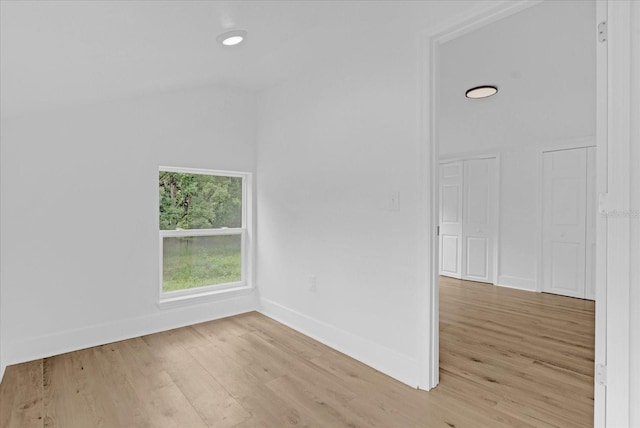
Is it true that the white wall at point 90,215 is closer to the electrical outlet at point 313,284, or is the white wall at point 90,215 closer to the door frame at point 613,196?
the electrical outlet at point 313,284

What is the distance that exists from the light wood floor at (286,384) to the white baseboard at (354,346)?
0.07 m

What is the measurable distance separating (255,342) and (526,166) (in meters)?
4.39

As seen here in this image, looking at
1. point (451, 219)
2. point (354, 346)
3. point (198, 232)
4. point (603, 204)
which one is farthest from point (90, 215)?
point (451, 219)

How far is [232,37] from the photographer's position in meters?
2.28

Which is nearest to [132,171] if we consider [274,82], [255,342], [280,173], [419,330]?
[280,173]

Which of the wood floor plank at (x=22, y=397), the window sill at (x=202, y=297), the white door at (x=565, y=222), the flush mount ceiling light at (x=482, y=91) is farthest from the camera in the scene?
the flush mount ceiling light at (x=482, y=91)

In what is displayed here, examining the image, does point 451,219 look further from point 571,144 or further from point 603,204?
point 603,204

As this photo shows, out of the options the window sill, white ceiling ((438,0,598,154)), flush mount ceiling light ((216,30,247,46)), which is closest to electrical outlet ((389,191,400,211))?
white ceiling ((438,0,598,154))

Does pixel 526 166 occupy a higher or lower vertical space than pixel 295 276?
higher

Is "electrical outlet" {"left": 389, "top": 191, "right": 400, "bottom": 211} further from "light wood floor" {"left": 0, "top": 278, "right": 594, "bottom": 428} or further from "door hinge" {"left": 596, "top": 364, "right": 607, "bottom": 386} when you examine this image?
"door hinge" {"left": 596, "top": 364, "right": 607, "bottom": 386}

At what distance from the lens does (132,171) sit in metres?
3.18

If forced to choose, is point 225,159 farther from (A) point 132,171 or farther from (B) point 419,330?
(B) point 419,330

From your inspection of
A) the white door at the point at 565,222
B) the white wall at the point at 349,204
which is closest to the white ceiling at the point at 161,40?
the white wall at the point at 349,204

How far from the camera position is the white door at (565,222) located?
4.49m
